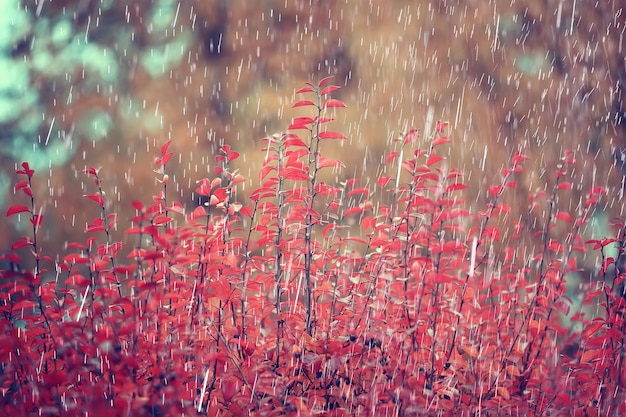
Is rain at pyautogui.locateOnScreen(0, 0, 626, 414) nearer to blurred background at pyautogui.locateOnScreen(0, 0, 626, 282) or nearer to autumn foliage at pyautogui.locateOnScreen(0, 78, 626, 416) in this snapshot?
blurred background at pyautogui.locateOnScreen(0, 0, 626, 282)

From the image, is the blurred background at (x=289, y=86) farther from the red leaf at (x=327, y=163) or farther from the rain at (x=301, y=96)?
the red leaf at (x=327, y=163)

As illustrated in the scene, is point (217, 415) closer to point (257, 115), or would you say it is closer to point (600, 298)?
point (257, 115)

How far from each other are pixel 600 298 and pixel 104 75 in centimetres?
581

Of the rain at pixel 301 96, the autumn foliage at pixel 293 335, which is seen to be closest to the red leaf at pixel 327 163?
the autumn foliage at pixel 293 335

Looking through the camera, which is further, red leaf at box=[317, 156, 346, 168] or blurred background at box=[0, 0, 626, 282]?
blurred background at box=[0, 0, 626, 282]

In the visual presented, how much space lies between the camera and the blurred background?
607cm

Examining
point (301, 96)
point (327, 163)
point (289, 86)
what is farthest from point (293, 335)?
point (301, 96)

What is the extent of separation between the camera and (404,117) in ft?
20.1

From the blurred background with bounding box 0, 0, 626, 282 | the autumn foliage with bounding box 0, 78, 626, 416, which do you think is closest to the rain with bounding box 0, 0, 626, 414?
the blurred background with bounding box 0, 0, 626, 282

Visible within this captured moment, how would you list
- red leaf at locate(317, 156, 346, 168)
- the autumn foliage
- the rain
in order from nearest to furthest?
the autumn foliage, red leaf at locate(317, 156, 346, 168), the rain

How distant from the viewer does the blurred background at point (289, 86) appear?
6.07 meters

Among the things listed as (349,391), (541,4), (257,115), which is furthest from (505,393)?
(541,4)

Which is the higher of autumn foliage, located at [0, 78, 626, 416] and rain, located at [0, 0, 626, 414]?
rain, located at [0, 0, 626, 414]

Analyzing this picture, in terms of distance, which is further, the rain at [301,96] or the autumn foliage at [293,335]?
the rain at [301,96]
